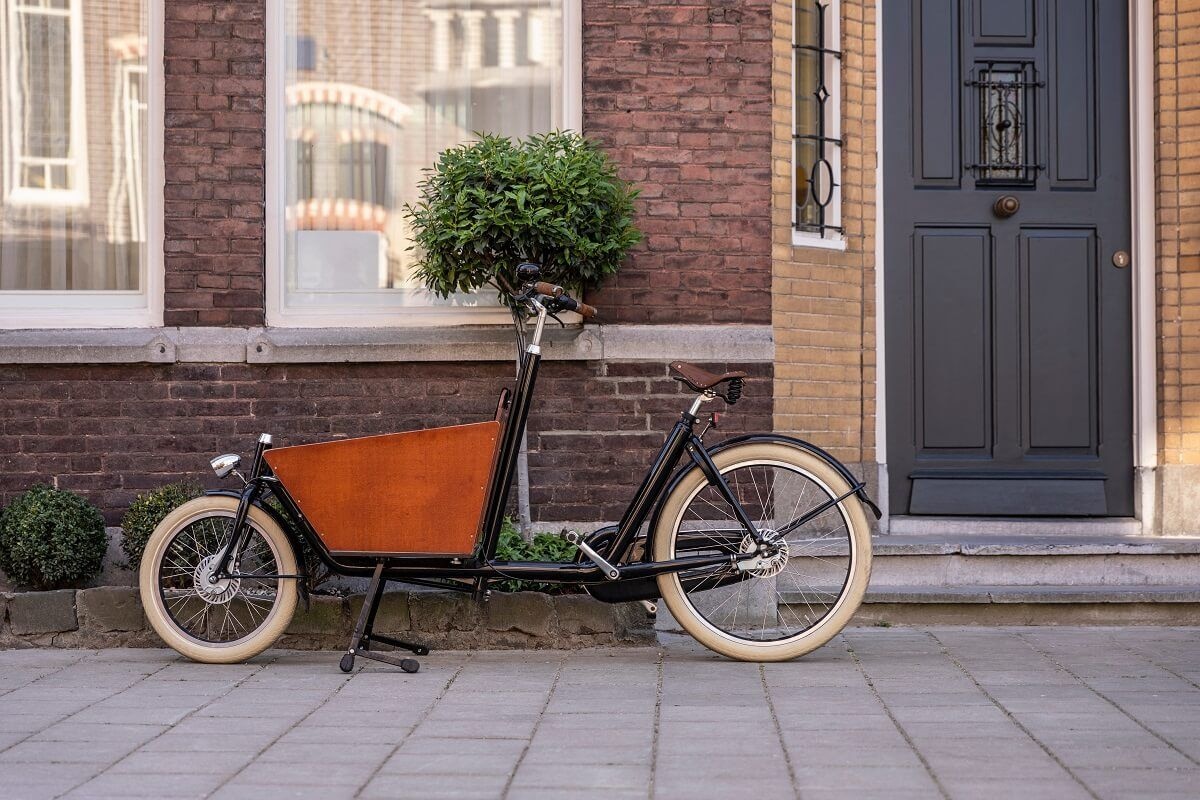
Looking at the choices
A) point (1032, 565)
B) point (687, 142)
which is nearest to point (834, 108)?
point (687, 142)

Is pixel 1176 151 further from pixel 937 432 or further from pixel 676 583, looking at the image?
pixel 676 583

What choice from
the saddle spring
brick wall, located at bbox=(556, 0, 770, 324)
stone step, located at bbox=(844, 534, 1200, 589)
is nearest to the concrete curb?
the saddle spring

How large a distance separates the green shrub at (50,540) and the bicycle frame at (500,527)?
36.4 inches

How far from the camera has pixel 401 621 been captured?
5859 mm

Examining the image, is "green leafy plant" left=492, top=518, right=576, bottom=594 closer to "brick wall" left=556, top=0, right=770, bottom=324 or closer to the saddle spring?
the saddle spring

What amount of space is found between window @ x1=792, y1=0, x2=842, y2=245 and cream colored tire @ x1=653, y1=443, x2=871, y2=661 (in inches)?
74.5

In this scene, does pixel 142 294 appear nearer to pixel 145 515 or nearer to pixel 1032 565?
pixel 145 515

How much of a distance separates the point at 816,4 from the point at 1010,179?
1.32m

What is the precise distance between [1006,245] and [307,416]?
3580 mm

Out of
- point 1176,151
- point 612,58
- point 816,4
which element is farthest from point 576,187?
point 1176,151

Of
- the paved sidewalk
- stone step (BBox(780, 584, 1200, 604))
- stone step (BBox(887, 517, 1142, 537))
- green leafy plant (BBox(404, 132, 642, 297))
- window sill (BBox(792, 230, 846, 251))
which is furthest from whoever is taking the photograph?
stone step (BBox(887, 517, 1142, 537))

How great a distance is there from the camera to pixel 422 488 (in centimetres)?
539

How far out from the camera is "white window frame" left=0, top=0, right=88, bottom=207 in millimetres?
6793

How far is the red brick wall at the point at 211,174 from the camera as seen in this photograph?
21.3 feet
